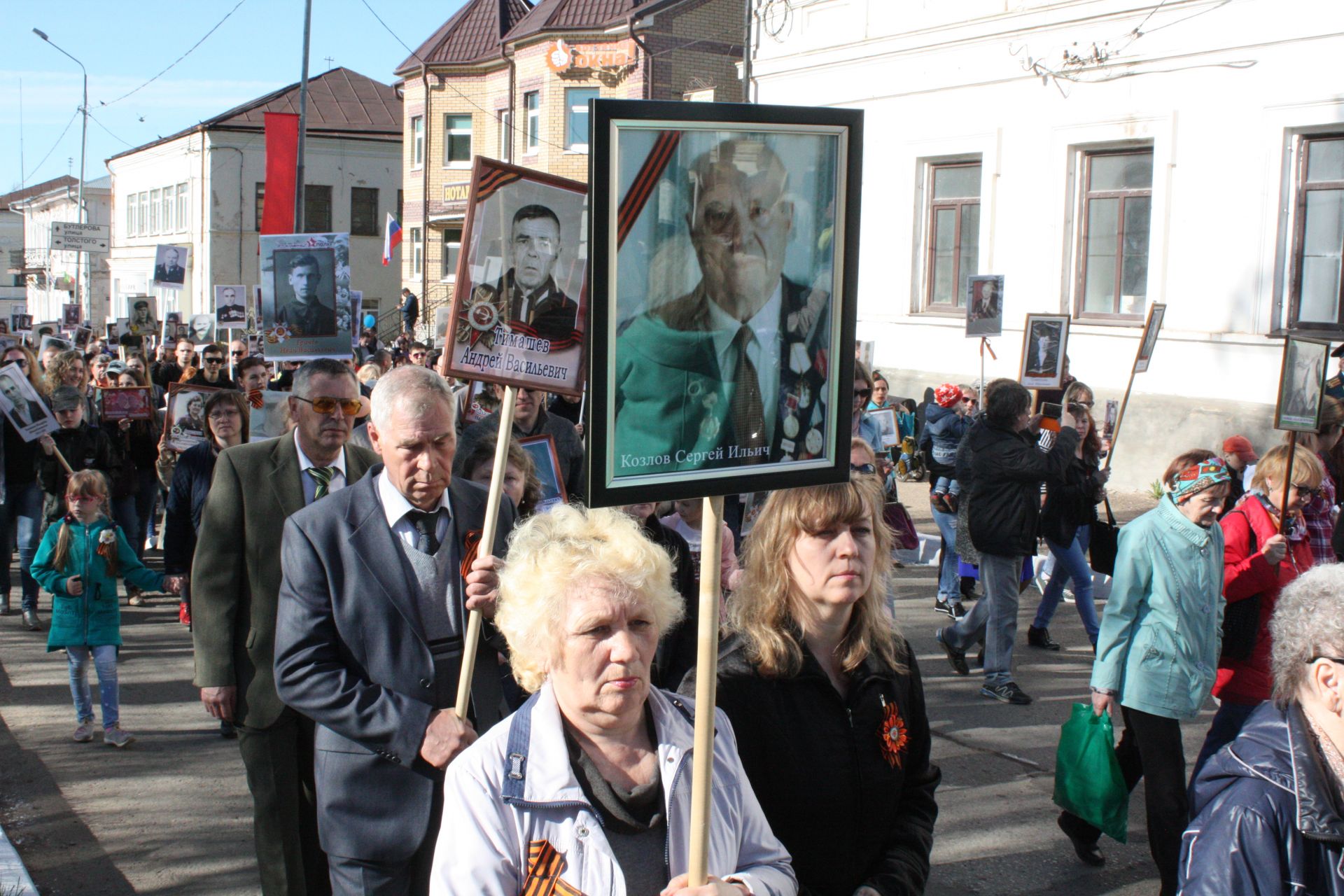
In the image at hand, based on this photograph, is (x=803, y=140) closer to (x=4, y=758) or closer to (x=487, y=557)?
(x=487, y=557)

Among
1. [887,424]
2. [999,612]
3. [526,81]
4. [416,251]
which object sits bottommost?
[999,612]

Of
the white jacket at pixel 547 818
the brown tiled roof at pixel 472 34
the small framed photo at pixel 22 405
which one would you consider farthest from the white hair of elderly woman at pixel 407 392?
the brown tiled roof at pixel 472 34

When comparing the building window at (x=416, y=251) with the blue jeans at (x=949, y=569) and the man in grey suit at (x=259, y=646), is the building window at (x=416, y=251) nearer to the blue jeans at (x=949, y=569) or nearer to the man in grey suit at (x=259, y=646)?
the blue jeans at (x=949, y=569)

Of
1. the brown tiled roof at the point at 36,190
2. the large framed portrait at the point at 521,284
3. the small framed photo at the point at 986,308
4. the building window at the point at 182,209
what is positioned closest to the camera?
the large framed portrait at the point at 521,284

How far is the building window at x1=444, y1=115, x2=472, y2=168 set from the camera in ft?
135

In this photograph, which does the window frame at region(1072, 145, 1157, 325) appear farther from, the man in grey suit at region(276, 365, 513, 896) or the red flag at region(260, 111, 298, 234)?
the man in grey suit at region(276, 365, 513, 896)

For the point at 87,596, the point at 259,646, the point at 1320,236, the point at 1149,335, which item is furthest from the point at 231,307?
the point at 259,646

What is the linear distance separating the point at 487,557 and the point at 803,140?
1481mm

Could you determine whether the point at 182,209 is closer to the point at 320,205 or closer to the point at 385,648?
the point at 320,205

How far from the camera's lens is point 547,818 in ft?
7.69

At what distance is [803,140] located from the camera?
2.48 meters

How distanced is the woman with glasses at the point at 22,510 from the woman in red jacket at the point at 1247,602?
26.4 feet

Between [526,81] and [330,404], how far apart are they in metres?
34.4

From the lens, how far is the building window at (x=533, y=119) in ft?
122
